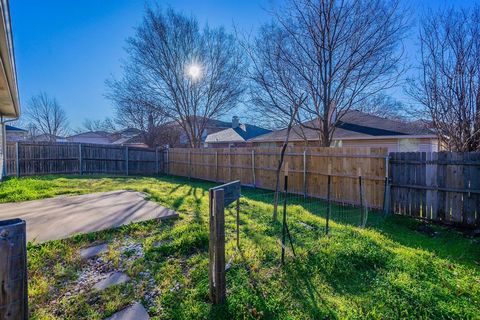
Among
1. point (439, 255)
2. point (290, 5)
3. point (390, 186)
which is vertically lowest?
point (439, 255)

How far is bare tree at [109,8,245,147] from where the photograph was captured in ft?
46.1

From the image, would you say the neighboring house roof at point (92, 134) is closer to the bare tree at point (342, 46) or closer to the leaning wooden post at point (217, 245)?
the bare tree at point (342, 46)

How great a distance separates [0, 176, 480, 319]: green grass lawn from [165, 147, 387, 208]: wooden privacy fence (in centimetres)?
179

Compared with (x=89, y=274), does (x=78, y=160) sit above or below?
above

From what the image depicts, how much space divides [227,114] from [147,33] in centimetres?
649

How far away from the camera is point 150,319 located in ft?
6.39

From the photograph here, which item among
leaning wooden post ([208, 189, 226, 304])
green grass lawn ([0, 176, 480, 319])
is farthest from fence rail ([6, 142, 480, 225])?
leaning wooden post ([208, 189, 226, 304])

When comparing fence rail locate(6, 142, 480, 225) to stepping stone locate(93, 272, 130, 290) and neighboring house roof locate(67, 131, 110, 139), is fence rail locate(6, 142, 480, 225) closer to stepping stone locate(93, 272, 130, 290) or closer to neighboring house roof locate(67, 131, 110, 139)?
stepping stone locate(93, 272, 130, 290)

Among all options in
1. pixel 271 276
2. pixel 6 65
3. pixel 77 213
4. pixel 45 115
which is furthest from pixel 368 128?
pixel 45 115

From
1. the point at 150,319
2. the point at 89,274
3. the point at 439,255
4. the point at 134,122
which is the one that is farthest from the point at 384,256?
the point at 134,122

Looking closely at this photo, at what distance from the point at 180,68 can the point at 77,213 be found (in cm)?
1206

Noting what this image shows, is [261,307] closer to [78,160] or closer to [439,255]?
[439,255]

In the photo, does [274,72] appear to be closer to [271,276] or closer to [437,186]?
[437,186]

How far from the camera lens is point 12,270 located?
1156mm
